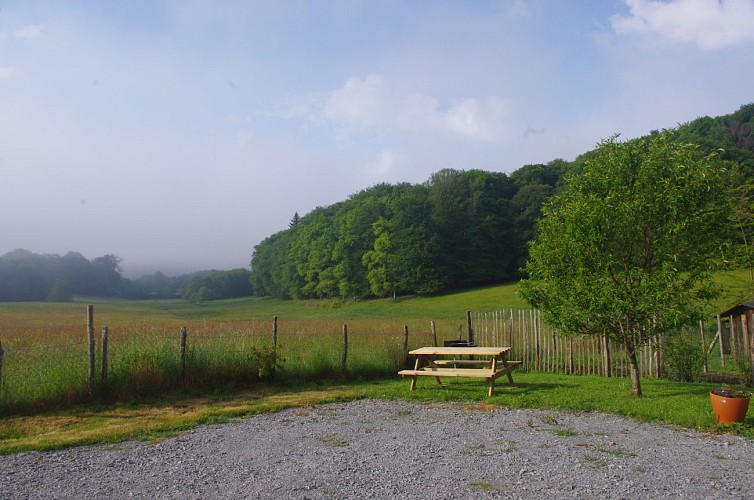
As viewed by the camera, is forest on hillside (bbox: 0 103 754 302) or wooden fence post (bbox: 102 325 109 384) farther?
forest on hillside (bbox: 0 103 754 302)

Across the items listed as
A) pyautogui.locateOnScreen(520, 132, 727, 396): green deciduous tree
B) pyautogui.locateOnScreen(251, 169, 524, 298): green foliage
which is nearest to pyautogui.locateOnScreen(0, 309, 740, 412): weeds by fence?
pyautogui.locateOnScreen(520, 132, 727, 396): green deciduous tree

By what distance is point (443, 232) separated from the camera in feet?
214

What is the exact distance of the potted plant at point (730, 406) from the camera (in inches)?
303

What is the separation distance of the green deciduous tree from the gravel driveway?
231 centimetres

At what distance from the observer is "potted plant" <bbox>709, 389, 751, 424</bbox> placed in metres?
7.70

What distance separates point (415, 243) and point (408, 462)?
184ft

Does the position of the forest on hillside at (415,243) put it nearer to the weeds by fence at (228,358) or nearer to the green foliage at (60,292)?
the green foliage at (60,292)

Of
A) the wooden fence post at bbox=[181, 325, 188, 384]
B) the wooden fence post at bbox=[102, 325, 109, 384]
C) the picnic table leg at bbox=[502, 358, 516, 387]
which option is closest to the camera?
the wooden fence post at bbox=[102, 325, 109, 384]

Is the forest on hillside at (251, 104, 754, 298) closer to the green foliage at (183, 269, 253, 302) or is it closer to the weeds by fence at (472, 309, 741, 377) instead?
the green foliage at (183, 269, 253, 302)

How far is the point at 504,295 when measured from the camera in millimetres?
48219

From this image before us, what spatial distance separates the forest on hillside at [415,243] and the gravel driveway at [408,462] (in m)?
49.5

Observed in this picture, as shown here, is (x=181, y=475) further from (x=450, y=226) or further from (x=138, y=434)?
(x=450, y=226)

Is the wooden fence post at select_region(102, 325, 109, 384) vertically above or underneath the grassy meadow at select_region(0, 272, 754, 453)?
above

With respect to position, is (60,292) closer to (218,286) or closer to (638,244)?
(218,286)
